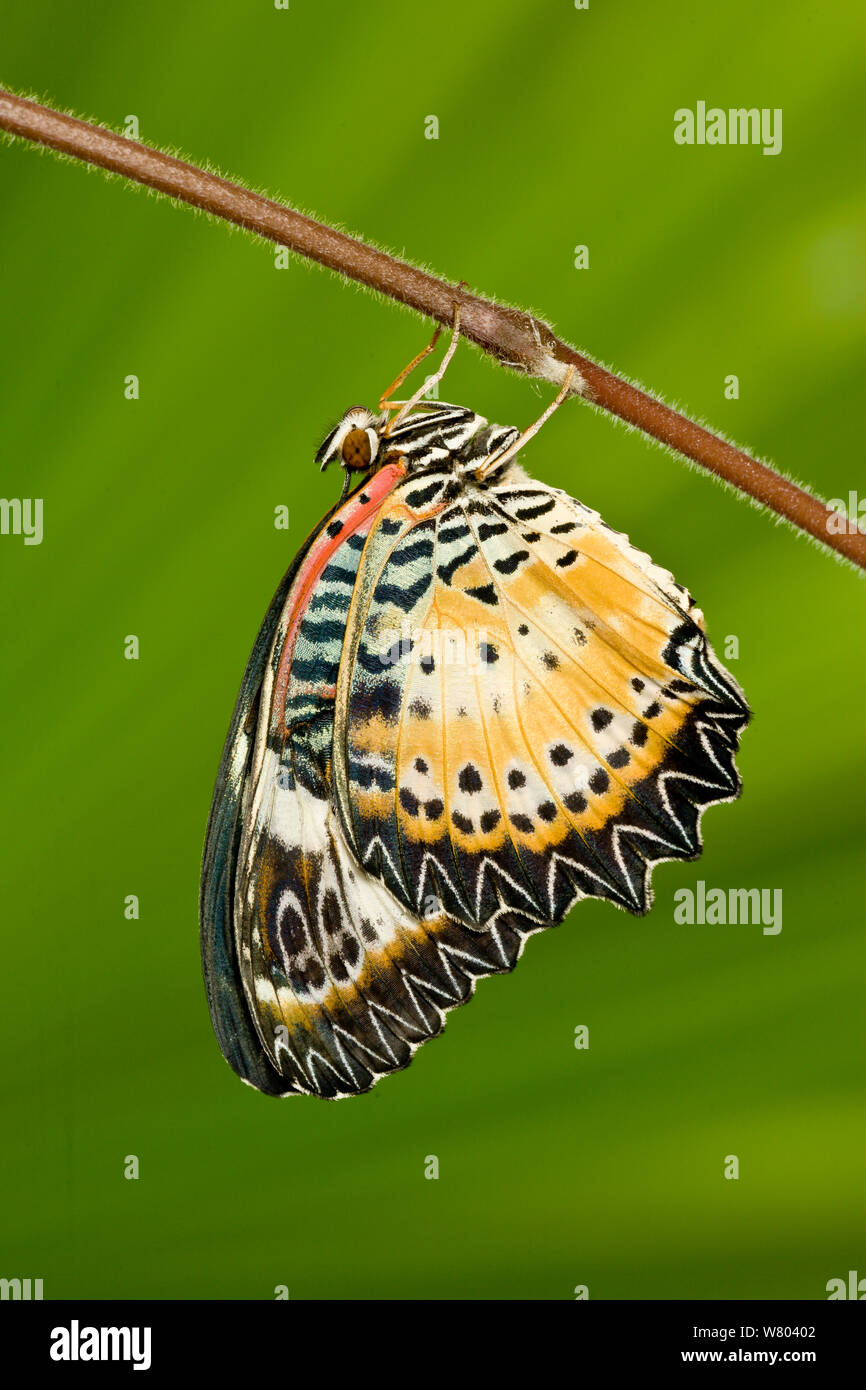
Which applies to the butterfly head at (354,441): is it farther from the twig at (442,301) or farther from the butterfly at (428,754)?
the twig at (442,301)

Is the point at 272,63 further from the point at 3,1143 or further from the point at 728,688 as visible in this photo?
the point at 3,1143

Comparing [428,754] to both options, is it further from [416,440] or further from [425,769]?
[416,440]

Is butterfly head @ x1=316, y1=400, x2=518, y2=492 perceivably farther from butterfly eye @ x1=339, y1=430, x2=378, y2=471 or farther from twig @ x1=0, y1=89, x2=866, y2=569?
twig @ x1=0, y1=89, x2=866, y2=569

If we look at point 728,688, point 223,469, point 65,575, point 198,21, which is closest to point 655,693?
point 728,688

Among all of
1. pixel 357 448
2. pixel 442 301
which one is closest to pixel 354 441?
pixel 357 448

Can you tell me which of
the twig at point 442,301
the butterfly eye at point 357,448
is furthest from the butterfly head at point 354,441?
the twig at point 442,301

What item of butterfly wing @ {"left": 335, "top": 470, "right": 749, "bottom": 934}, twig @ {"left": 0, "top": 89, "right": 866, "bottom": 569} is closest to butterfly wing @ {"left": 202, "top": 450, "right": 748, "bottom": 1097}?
butterfly wing @ {"left": 335, "top": 470, "right": 749, "bottom": 934}
